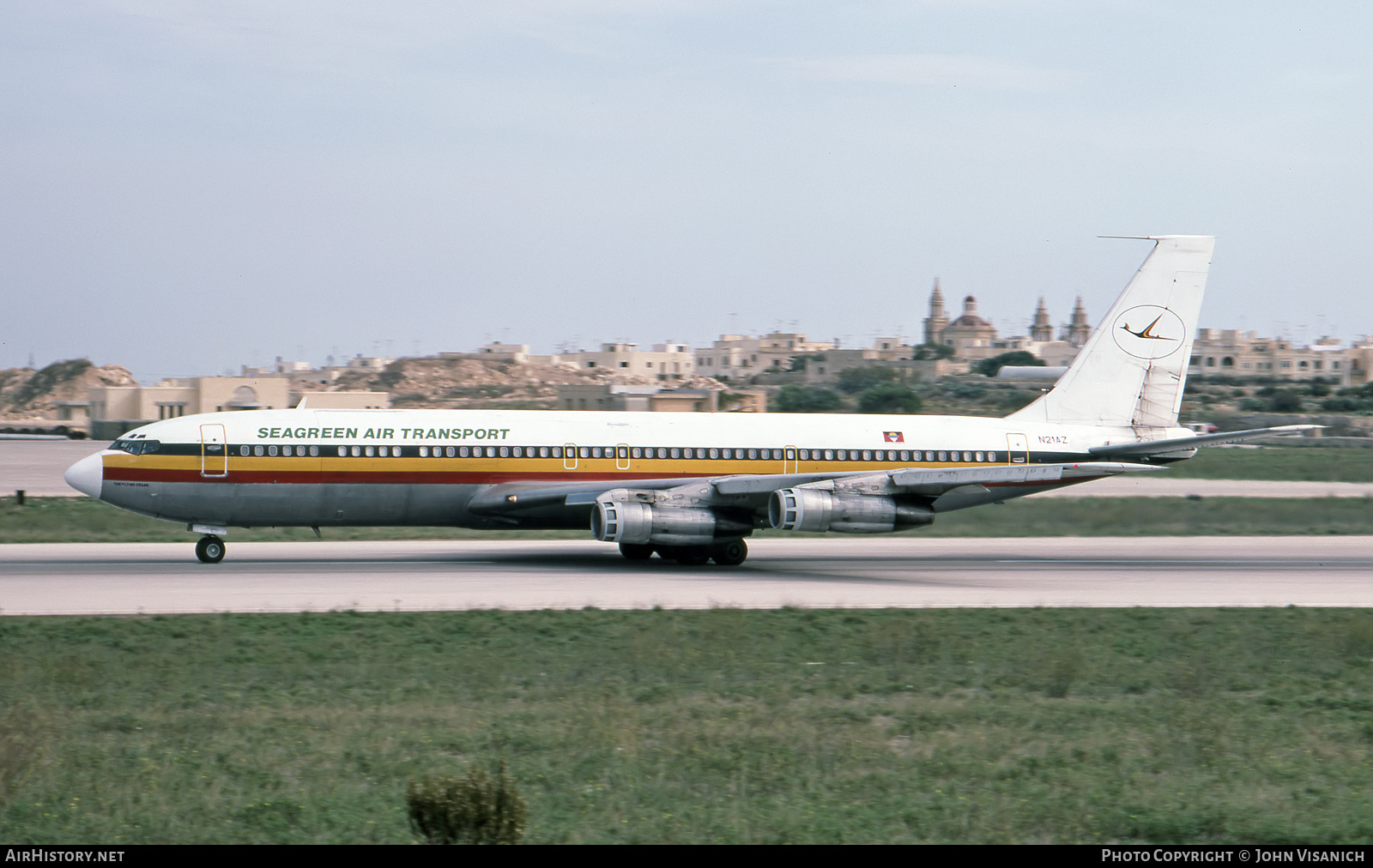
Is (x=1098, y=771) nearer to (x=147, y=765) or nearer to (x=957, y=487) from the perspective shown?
(x=147, y=765)

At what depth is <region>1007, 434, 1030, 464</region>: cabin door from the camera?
120 ft

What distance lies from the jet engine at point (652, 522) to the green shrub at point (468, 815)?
20746 millimetres

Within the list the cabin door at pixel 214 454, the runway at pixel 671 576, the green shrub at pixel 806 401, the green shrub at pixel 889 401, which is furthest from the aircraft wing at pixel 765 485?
the green shrub at pixel 806 401

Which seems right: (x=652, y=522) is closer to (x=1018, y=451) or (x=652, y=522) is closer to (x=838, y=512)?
(x=838, y=512)

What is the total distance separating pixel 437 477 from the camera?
32406 millimetres

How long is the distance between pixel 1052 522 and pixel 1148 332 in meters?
7.60

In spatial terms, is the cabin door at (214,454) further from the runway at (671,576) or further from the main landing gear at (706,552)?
the main landing gear at (706,552)

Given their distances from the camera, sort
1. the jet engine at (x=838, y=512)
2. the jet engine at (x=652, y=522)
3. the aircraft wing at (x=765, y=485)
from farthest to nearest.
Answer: the aircraft wing at (x=765, y=485) → the jet engine at (x=838, y=512) → the jet engine at (x=652, y=522)

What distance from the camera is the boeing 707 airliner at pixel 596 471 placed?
31156 mm

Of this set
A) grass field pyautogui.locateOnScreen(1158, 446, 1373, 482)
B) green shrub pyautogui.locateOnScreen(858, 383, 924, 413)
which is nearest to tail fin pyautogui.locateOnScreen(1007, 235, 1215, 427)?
grass field pyautogui.locateOnScreen(1158, 446, 1373, 482)

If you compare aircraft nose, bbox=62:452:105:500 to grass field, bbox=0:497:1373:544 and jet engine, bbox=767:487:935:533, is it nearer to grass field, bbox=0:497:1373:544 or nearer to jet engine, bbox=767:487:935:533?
grass field, bbox=0:497:1373:544

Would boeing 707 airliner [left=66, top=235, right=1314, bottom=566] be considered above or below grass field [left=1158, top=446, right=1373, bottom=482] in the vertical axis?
above

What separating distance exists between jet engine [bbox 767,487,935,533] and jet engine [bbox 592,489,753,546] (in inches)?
54.4

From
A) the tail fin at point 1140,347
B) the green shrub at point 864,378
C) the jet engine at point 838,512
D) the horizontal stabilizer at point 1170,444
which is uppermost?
the tail fin at point 1140,347
